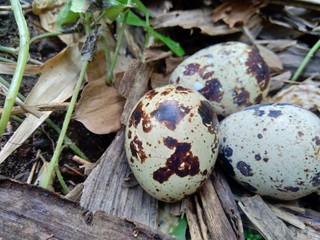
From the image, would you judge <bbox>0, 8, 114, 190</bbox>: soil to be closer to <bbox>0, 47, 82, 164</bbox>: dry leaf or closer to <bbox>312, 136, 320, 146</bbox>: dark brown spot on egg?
<bbox>0, 47, 82, 164</bbox>: dry leaf

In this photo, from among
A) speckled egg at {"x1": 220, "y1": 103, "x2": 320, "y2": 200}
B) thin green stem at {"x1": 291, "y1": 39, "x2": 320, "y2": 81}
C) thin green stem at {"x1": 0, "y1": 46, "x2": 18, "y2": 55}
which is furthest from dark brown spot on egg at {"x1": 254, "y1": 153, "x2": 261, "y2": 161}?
thin green stem at {"x1": 0, "y1": 46, "x2": 18, "y2": 55}

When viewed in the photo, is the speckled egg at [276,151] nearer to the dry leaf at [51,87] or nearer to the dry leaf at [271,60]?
the dry leaf at [271,60]

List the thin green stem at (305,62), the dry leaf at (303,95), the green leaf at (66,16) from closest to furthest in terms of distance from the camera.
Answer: the green leaf at (66,16)
the dry leaf at (303,95)
the thin green stem at (305,62)

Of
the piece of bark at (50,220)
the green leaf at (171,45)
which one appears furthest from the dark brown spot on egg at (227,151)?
the green leaf at (171,45)

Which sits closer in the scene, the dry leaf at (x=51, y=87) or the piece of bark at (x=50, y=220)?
the piece of bark at (x=50, y=220)

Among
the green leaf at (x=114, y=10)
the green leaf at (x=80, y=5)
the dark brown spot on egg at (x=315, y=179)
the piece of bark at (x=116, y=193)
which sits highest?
the green leaf at (x=80, y=5)

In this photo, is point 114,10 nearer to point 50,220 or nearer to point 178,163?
point 178,163

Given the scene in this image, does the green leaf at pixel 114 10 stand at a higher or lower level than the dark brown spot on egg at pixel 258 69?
higher

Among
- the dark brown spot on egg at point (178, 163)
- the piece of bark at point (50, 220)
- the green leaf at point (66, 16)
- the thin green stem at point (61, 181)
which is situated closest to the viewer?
the piece of bark at point (50, 220)
